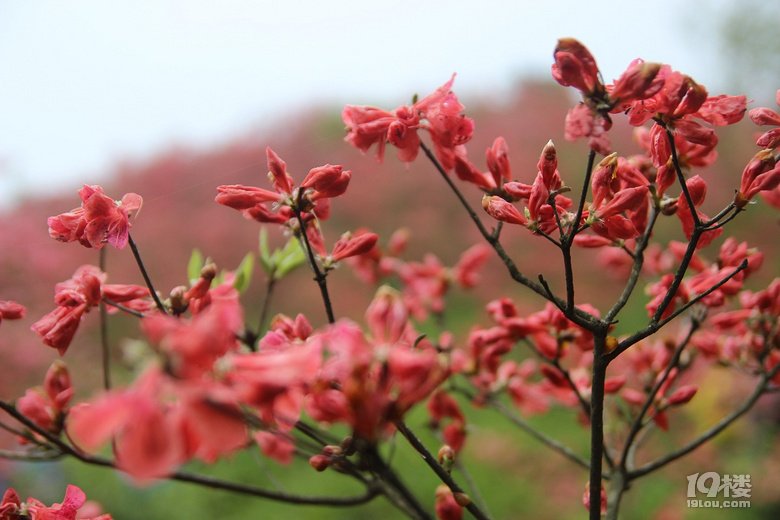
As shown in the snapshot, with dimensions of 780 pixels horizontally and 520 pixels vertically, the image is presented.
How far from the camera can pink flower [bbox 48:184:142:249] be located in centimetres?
53

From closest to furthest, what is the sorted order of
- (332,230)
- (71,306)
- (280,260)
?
(71,306)
(280,260)
(332,230)

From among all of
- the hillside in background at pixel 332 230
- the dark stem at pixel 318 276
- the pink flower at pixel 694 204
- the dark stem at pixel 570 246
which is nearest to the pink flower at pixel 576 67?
the dark stem at pixel 570 246

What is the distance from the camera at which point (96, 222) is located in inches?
21.2

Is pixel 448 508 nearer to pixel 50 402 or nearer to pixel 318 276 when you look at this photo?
pixel 318 276

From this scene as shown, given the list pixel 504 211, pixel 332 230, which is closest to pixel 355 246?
pixel 504 211

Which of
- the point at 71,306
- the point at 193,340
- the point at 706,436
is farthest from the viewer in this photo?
the point at 706,436

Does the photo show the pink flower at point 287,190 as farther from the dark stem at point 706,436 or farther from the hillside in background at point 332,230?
the hillside in background at point 332,230

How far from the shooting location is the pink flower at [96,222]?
21.0 inches

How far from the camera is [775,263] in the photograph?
3447 mm

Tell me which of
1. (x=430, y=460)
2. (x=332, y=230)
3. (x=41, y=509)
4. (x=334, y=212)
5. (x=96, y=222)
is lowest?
(x=41, y=509)

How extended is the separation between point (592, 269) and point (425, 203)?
1145 millimetres

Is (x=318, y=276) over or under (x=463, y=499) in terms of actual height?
over

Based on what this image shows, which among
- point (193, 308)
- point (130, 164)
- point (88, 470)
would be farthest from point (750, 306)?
point (130, 164)

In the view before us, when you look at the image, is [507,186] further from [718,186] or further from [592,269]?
[718,186]
